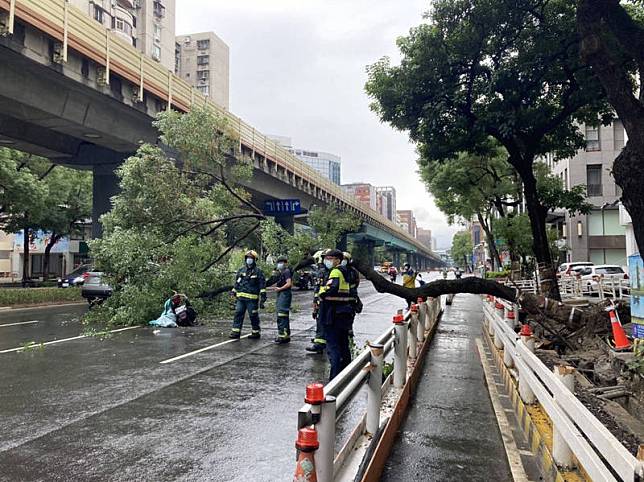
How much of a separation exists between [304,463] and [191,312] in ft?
36.8

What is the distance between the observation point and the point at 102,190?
20.8 m

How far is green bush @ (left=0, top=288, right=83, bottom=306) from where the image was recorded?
738 inches

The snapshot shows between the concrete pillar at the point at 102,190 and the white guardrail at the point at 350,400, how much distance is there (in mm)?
16665

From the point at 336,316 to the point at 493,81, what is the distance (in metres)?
8.47

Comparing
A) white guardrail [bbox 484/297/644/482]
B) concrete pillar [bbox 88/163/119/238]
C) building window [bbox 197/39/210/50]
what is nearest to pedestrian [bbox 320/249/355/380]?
white guardrail [bbox 484/297/644/482]

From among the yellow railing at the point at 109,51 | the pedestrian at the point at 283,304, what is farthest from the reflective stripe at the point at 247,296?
the yellow railing at the point at 109,51

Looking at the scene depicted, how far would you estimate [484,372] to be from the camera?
8.20 m

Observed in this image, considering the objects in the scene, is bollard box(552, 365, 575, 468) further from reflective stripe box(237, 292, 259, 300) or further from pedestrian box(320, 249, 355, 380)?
reflective stripe box(237, 292, 259, 300)

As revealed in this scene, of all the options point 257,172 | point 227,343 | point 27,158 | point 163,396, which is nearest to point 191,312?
point 227,343

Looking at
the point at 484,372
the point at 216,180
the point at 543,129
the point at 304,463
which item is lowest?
the point at 484,372

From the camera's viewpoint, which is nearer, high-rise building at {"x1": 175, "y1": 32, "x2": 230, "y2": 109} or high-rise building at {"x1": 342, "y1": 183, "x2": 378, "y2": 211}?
high-rise building at {"x1": 175, "y1": 32, "x2": 230, "y2": 109}

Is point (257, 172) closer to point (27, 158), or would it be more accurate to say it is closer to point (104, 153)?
point (104, 153)

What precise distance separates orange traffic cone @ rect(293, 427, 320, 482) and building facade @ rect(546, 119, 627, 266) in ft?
122

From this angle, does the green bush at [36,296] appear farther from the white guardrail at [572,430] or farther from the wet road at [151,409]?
the white guardrail at [572,430]
